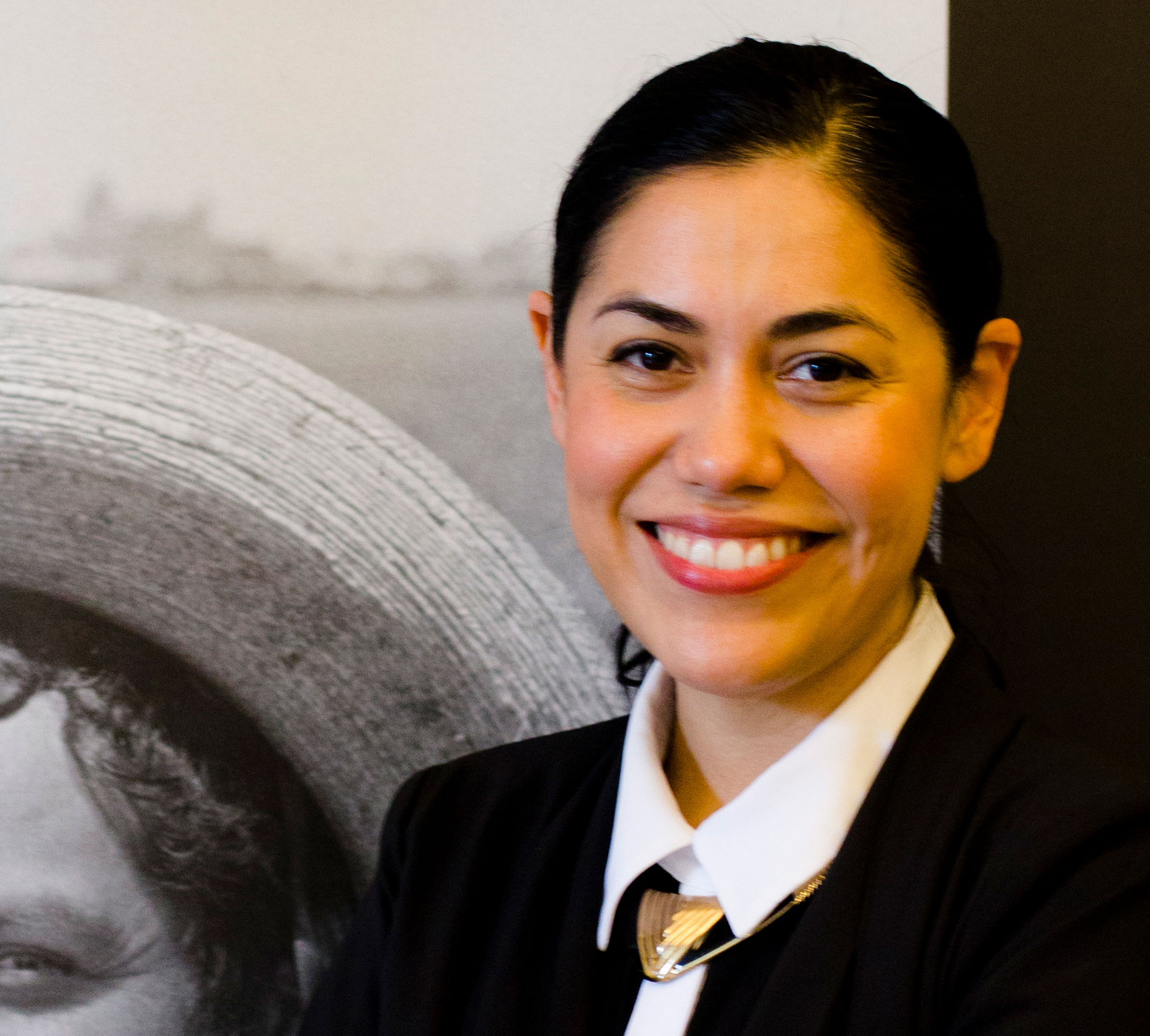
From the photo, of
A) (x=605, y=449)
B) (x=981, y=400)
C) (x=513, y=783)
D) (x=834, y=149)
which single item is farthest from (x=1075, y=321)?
(x=513, y=783)

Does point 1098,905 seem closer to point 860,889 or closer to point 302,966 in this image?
point 860,889

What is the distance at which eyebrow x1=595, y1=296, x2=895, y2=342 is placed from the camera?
83 centimetres

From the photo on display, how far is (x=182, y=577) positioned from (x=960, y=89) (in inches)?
36.8

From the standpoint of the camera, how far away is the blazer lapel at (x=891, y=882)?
0.80 metres

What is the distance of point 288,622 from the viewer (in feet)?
4.10

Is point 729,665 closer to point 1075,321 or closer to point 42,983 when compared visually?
point 1075,321

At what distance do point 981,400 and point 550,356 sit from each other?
370 mm

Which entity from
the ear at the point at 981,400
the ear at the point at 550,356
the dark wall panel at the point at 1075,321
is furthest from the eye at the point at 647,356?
the dark wall panel at the point at 1075,321

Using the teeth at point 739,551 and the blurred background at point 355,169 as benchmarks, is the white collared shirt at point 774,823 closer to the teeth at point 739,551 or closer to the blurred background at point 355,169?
the teeth at point 739,551

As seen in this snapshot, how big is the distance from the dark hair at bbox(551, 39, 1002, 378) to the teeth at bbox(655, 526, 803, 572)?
7.3 inches

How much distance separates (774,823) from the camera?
0.91 m

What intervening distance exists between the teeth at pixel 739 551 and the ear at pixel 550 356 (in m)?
0.18

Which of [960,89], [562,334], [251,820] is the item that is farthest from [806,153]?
[251,820]

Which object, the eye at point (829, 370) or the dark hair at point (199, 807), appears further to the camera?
the dark hair at point (199, 807)
